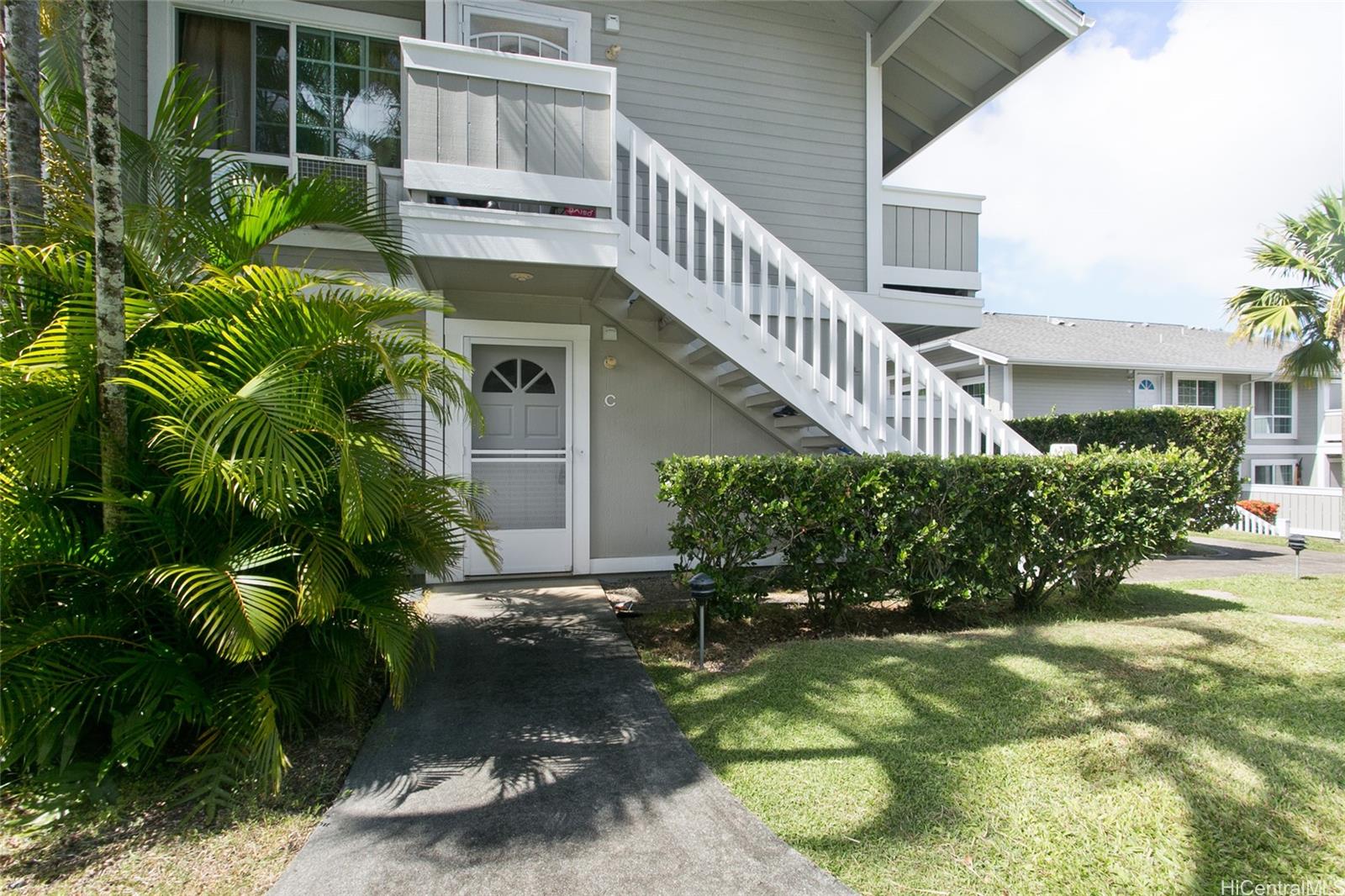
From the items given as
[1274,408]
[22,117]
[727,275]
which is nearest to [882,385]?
[727,275]

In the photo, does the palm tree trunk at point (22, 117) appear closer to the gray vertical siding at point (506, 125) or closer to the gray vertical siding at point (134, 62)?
the gray vertical siding at point (506, 125)

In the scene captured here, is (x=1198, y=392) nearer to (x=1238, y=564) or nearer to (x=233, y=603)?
(x=1238, y=564)

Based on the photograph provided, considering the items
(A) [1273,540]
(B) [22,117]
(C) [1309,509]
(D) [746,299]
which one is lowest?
(A) [1273,540]

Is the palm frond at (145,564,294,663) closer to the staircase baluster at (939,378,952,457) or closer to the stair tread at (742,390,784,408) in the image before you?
the stair tread at (742,390,784,408)

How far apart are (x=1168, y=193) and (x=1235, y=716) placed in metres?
14.7

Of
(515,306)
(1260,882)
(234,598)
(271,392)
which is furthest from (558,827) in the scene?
(515,306)

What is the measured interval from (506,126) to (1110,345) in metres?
17.3

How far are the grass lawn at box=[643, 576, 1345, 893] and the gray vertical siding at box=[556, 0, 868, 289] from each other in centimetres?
434

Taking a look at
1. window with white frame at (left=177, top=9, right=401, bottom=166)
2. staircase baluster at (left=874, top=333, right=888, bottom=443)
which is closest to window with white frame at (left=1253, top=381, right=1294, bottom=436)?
staircase baluster at (left=874, top=333, right=888, bottom=443)

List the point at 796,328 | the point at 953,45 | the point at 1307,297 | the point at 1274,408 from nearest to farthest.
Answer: the point at 796,328 → the point at 953,45 → the point at 1307,297 → the point at 1274,408

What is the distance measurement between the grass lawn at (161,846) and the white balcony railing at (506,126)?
3640mm

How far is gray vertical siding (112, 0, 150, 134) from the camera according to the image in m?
5.22

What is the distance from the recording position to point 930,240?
279 inches

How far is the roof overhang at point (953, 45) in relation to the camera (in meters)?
6.14
